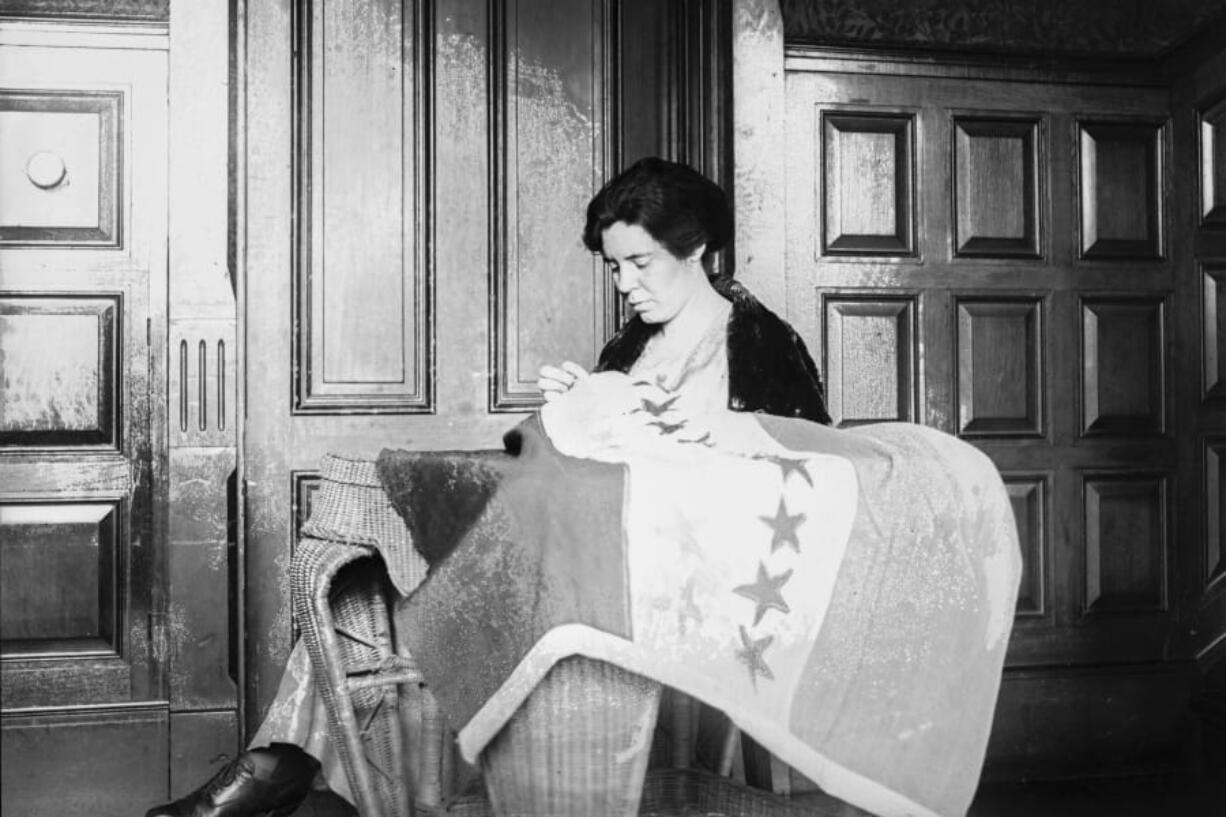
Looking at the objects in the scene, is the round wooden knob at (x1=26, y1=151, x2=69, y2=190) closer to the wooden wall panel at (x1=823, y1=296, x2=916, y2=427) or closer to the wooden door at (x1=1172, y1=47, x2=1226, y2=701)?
the wooden wall panel at (x1=823, y1=296, x2=916, y2=427)

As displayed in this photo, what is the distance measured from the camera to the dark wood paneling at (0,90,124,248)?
3031 mm

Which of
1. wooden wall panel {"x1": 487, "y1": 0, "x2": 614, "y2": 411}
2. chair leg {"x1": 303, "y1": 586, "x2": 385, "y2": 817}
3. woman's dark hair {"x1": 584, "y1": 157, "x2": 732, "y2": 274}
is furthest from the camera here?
wooden wall panel {"x1": 487, "y1": 0, "x2": 614, "y2": 411}

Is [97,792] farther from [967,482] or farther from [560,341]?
[967,482]

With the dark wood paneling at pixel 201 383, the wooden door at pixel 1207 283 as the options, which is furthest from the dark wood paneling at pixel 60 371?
the wooden door at pixel 1207 283

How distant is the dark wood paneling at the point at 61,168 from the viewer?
303 centimetres

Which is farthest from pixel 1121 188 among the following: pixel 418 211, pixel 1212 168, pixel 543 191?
pixel 418 211

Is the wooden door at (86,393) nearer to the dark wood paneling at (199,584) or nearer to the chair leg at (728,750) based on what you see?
the dark wood paneling at (199,584)

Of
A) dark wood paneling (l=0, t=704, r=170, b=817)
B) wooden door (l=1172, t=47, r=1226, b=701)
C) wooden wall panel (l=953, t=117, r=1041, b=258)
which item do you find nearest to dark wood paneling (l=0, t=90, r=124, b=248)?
dark wood paneling (l=0, t=704, r=170, b=817)

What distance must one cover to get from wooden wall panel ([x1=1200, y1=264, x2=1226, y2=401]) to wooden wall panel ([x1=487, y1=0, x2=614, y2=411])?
1728 millimetres

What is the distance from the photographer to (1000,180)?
3.38 metres

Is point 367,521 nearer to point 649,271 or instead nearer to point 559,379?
point 559,379

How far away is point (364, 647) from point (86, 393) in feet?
5.18

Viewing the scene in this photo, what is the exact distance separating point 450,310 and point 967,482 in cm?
182

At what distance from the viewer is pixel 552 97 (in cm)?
333
